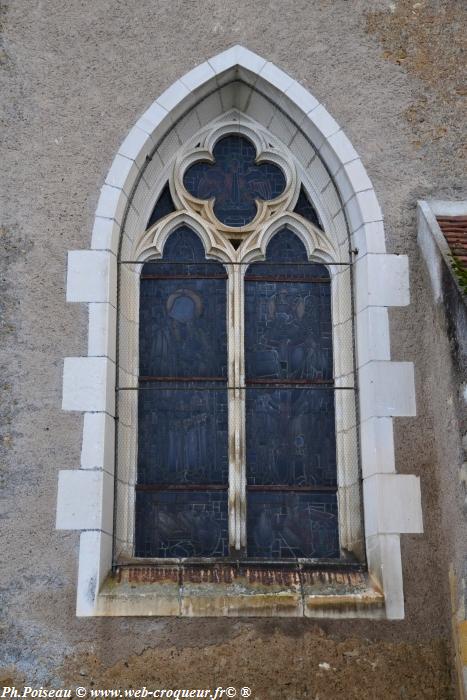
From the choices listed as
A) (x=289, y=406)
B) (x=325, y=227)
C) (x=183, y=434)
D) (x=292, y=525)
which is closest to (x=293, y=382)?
(x=289, y=406)

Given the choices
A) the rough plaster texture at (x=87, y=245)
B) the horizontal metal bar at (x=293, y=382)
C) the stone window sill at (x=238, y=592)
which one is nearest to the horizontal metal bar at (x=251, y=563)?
the stone window sill at (x=238, y=592)

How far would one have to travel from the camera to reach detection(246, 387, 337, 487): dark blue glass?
18.9 ft

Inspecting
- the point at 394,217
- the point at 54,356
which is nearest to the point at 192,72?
the point at 394,217

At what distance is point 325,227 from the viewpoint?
6305mm

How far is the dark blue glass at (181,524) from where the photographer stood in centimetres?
559

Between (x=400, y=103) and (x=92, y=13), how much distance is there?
2.02 metres

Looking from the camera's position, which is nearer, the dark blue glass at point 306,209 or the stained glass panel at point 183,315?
the stained glass panel at point 183,315

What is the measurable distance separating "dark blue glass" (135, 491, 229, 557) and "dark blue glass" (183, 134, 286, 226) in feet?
5.91

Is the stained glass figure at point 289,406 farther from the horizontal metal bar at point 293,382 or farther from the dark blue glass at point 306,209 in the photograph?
the dark blue glass at point 306,209

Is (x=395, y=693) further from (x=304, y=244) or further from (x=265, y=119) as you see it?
(x=265, y=119)

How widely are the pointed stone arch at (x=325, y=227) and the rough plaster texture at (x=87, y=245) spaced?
73 millimetres

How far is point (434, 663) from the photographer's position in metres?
5.08

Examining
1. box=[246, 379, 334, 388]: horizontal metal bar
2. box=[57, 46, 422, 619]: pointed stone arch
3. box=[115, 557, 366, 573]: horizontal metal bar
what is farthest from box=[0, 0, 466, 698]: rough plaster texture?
box=[246, 379, 334, 388]: horizontal metal bar

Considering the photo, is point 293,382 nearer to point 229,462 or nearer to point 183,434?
point 229,462
